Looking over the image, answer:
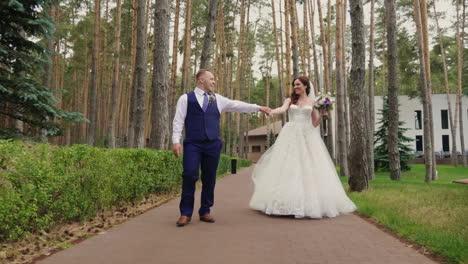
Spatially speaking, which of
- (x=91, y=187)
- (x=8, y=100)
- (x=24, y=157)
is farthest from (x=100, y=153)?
(x=8, y=100)

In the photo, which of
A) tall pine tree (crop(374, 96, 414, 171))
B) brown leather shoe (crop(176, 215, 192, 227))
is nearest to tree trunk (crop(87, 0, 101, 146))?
brown leather shoe (crop(176, 215, 192, 227))

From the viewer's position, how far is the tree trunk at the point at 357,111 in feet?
28.2

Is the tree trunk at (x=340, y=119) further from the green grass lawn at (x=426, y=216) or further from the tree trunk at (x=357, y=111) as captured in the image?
the green grass lawn at (x=426, y=216)

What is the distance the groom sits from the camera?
17.0ft

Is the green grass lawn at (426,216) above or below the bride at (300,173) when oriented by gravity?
below

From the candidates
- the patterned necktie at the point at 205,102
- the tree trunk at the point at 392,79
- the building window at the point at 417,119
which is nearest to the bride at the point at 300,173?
the patterned necktie at the point at 205,102

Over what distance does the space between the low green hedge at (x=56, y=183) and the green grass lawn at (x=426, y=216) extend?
4136 millimetres

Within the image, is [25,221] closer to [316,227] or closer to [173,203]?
[316,227]

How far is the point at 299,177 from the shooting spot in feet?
19.2

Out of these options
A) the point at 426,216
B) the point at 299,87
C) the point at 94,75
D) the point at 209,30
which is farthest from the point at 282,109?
the point at 94,75

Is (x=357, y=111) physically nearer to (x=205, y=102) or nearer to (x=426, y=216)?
(x=426, y=216)

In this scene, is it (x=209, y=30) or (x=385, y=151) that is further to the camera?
(x=385, y=151)

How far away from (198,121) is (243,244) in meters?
1.95

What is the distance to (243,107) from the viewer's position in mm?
5793
